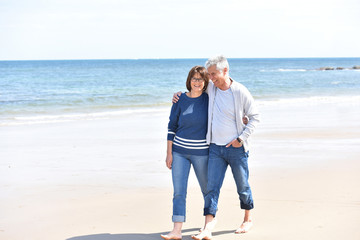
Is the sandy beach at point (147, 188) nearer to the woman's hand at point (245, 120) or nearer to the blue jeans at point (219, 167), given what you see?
the blue jeans at point (219, 167)

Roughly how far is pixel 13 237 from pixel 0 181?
7.57 feet

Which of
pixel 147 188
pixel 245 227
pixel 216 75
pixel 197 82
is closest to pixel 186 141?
pixel 197 82

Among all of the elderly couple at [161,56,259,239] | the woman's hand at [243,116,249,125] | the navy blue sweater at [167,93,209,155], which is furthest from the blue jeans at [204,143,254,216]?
the woman's hand at [243,116,249,125]

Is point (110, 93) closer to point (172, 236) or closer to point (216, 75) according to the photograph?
point (172, 236)

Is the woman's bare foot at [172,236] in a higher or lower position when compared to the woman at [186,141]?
lower

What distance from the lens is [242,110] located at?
13.3 feet

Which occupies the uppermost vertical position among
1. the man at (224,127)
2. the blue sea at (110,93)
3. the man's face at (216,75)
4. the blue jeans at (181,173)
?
the man's face at (216,75)

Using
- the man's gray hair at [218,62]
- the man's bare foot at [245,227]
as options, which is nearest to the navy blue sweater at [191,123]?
the man's gray hair at [218,62]

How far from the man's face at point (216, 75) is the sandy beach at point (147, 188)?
1.47m

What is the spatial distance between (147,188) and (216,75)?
8.09 feet

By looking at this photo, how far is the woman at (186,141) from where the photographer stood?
4137mm

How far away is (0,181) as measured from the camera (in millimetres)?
6406

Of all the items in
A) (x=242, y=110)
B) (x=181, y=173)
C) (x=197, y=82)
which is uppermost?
(x=197, y=82)

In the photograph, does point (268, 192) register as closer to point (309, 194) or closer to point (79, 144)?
point (309, 194)
